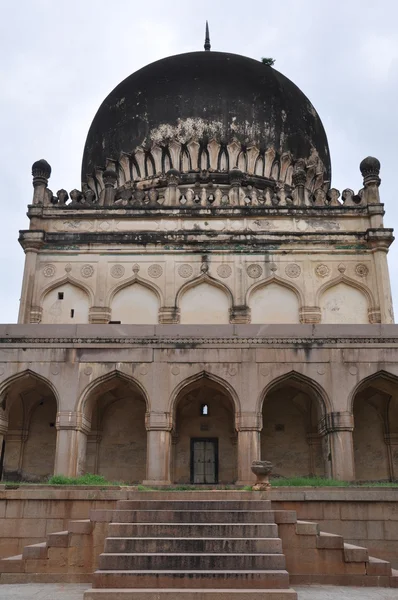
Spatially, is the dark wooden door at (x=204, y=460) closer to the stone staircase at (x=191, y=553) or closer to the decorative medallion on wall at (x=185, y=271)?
the decorative medallion on wall at (x=185, y=271)

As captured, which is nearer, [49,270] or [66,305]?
[66,305]

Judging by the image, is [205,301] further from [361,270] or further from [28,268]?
[28,268]

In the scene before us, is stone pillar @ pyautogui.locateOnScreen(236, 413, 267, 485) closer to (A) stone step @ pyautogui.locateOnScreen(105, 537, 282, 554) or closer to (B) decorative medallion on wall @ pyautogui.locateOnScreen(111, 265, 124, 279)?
(A) stone step @ pyautogui.locateOnScreen(105, 537, 282, 554)

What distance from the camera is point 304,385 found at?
16.8m

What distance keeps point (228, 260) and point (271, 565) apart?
14.7 m

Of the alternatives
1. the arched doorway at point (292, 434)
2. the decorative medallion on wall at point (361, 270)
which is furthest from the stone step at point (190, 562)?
the decorative medallion on wall at point (361, 270)

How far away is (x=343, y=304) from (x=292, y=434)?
5.36m

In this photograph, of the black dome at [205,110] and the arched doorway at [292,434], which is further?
the black dome at [205,110]

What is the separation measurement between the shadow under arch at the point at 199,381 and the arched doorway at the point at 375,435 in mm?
3639

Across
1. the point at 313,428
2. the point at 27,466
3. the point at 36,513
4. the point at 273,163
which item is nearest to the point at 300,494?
the point at 36,513

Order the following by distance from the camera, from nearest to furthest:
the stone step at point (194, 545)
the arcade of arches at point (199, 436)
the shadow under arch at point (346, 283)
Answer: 1. the stone step at point (194, 545)
2. the arcade of arches at point (199, 436)
3. the shadow under arch at point (346, 283)

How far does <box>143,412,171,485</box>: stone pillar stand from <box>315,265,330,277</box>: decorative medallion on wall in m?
8.31

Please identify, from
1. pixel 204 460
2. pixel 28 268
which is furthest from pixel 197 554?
pixel 28 268

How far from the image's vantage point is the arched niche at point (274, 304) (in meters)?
21.6
